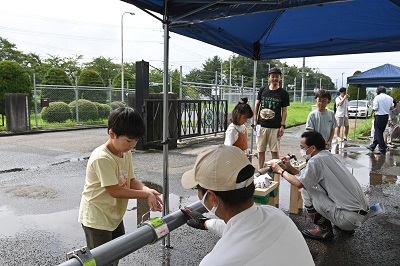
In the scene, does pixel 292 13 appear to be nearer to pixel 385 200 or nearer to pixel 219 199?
pixel 385 200

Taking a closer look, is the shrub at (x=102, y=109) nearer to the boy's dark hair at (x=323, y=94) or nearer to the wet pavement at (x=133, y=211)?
the wet pavement at (x=133, y=211)

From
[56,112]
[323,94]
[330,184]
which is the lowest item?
[330,184]

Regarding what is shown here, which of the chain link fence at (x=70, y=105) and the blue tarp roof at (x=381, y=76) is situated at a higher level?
the blue tarp roof at (x=381, y=76)

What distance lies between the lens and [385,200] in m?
5.46

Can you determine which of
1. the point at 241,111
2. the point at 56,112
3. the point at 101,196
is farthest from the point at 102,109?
the point at 101,196

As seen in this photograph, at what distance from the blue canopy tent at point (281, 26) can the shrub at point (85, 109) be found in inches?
493

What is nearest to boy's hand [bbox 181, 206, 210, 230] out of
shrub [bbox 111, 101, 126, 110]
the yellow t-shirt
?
the yellow t-shirt

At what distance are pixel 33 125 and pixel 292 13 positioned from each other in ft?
43.5

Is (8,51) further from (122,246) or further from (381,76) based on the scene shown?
(122,246)

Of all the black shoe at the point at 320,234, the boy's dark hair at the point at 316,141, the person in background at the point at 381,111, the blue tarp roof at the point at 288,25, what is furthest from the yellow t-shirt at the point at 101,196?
the person in background at the point at 381,111

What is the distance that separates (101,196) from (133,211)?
8.97ft

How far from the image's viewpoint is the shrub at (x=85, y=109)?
53.0 feet

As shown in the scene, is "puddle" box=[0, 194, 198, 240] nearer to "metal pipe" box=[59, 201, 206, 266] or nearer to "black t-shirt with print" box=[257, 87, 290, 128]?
"black t-shirt with print" box=[257, 87, 290, 128]

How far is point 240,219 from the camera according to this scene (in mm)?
1301
